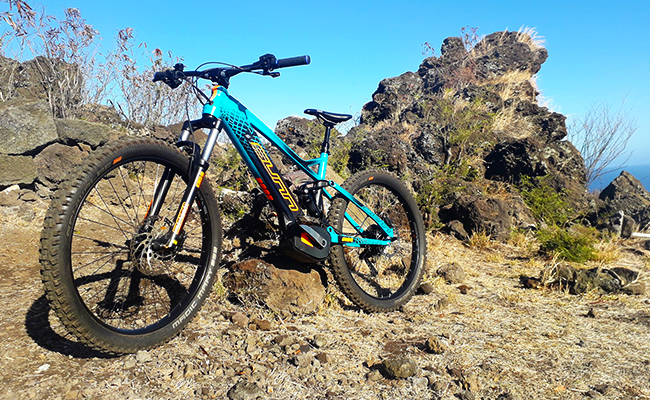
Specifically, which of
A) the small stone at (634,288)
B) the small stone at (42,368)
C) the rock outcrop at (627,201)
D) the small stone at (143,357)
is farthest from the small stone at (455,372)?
the rock outcrop at (627,201)

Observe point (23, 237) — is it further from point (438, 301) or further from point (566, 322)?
point (566, 322)

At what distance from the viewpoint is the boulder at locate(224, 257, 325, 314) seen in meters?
3.00

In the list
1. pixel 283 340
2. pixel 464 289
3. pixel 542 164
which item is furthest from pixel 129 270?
pixel 542 164

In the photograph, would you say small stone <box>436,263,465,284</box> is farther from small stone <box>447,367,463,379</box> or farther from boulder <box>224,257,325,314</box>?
small stone <box>447,367,463,379</box>

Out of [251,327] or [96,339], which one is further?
[251,327]

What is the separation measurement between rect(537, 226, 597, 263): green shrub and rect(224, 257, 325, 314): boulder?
132 inches

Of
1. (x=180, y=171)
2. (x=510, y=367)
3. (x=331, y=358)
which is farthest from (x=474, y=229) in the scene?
(x=180, y=171)

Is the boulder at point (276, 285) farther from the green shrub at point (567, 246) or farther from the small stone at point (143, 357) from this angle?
the green shrub at point (567, 246)

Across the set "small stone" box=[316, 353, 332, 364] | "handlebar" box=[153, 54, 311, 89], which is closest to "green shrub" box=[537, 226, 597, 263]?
"small stone" box=[316, 353, 332, 364]

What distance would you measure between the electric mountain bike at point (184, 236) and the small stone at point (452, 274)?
→ 17.2 inches

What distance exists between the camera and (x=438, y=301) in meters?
3.50

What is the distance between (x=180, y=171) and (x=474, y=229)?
4.93m

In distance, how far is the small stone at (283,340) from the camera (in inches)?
98.7

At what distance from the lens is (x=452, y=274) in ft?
13.7
